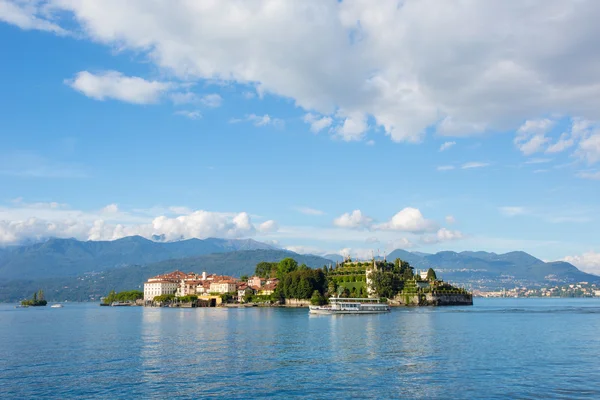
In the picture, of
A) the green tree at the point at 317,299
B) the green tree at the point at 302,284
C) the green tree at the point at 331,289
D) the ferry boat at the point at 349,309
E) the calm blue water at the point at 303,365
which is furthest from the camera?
the green tree at the point at 331,289

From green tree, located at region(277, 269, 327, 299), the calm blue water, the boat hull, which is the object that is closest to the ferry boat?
the boat hull

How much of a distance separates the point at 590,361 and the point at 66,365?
53436 mm

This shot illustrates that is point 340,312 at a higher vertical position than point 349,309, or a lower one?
lower

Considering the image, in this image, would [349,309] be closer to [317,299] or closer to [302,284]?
[317,299]

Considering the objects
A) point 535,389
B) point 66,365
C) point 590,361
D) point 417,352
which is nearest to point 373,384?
point 535,389

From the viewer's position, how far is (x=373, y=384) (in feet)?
145

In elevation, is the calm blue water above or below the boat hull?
below

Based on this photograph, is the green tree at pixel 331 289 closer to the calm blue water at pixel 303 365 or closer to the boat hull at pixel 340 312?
the boat hull at pixel 340 312

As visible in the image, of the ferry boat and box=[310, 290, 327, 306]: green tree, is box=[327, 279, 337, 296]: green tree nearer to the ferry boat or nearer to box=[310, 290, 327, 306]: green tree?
box=[310, 290, 327, 306]: green tree

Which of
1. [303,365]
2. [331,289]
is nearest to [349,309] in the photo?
[331,289]

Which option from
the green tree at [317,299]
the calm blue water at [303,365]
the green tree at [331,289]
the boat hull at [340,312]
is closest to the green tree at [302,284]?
the green tree at [331,289]

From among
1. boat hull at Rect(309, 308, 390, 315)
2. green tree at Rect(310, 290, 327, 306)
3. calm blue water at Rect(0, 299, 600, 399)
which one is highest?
green tree at Rect(310, 290, 327, 306)

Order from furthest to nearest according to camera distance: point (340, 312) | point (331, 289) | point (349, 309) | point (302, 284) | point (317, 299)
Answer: point (331, 289), point (302, 284), point (317, 299), point (349, 309), point (340, 312)

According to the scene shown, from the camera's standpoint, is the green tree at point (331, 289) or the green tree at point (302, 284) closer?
the green tree at point (302, 284)
